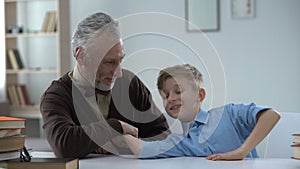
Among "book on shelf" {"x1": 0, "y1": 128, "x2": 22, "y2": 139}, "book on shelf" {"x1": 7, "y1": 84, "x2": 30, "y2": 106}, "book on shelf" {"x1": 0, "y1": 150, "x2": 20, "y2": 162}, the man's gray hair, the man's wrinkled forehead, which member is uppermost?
the man's gray hair

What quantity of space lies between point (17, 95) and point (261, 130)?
13.3ft

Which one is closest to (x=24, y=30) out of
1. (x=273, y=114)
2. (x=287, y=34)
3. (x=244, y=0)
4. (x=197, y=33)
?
(x=197, y=33)

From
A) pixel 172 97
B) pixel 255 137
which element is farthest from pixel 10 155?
pixel 255 137

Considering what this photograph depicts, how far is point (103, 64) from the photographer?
196 centimetres

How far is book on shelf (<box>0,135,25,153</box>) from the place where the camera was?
155 centimetres

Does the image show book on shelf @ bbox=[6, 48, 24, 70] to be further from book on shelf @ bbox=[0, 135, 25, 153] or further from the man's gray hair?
book on shelf @ bbox=[0, 135, 25, 153]

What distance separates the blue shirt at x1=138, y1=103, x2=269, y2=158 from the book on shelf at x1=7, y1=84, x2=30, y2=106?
3744mm

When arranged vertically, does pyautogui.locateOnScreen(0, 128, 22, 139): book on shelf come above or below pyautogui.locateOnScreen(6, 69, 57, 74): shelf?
above

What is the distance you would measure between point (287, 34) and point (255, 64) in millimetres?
357

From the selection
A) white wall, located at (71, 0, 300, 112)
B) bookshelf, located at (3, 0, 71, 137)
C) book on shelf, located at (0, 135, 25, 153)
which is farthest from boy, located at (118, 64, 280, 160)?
bookshelf, located at (3, 0, 71, 137)

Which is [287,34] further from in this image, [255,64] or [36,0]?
[36,0]

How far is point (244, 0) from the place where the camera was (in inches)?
179

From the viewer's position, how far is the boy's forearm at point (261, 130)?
1747mm

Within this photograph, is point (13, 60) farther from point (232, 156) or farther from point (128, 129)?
point (232, 156)
